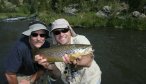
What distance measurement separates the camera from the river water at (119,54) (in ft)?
40.4

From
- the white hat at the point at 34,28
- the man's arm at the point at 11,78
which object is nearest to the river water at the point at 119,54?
the man's arm at the point at 11,78

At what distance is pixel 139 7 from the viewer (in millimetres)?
32281

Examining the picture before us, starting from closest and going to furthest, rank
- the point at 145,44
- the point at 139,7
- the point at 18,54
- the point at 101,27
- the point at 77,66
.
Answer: the point at 77,66
the point at 18,54
the point at 145,44
the point at 101,27
the point at 139,7

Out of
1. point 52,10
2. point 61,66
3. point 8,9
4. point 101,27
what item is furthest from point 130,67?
point 8,9

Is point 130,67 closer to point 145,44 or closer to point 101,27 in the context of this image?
point 145,44

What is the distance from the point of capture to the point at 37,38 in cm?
627

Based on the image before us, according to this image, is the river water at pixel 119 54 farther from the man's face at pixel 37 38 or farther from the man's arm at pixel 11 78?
the man's face at pixel 37 38

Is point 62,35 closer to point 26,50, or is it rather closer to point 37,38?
point 37,38

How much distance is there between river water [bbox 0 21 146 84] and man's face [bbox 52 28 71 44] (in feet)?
17.8

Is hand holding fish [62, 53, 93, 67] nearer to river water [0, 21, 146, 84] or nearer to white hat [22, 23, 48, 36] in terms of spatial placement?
white hat [22, 23, 48, 36]

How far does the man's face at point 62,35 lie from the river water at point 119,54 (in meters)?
5.42

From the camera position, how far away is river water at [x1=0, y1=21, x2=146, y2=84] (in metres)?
12.3

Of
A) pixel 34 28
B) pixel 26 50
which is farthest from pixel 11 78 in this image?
pixel 34 28

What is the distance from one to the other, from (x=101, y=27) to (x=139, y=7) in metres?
7.52
